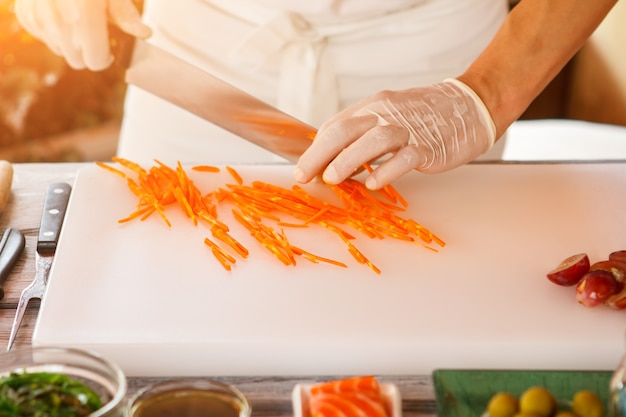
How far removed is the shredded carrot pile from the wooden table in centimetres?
18

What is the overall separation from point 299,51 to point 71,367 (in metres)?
1.18

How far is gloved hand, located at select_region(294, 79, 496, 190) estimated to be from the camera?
159 centimetres

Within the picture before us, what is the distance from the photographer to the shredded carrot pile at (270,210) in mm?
1480

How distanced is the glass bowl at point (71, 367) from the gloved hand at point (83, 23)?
1.03 m

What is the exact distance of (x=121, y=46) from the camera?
1.92 metres

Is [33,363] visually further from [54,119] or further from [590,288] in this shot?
[54,119]

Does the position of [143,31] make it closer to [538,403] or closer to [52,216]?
[52,216]

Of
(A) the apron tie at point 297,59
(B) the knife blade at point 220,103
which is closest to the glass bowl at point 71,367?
(B) the knife blade at point 220,103

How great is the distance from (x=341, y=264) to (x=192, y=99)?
0.55 m

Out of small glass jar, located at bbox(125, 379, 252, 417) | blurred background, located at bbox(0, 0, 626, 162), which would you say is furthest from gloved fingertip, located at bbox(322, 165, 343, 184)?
blurred background, located at bbox(0, 0, 626, 162)

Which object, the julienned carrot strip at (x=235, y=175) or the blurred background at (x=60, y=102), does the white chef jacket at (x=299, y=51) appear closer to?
the julienned carrot strip at (x=235, y=175)

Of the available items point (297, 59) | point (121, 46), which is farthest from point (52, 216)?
point (297, 59)

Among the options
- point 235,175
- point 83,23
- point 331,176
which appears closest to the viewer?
point 331,176

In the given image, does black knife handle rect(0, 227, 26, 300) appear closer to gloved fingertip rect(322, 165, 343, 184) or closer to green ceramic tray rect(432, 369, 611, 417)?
gloved fingertip rect(322, 165, 343, 184)
